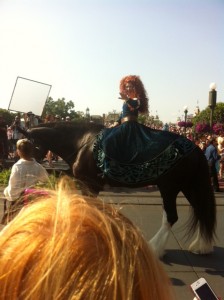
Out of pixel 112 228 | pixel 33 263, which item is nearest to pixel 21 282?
pixel 33 263

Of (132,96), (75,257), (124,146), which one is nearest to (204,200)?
(124,146)

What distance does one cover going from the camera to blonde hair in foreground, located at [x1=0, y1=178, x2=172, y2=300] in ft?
1.78

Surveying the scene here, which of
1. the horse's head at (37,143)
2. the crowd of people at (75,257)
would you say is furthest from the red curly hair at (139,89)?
the crowd of people at (75,257)

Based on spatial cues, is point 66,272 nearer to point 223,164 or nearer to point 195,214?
point 195,214

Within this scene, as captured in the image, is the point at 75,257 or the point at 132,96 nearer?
the point at 75,257

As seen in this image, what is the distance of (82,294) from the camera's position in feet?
1.76

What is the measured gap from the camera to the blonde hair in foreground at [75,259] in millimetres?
544

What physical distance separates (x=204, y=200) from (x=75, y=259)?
368 cm

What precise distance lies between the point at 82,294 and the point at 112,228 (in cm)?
13

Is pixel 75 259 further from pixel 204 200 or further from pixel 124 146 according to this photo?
pixel 204 200

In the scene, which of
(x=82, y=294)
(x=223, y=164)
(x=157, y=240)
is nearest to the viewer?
(x=82, y=294)

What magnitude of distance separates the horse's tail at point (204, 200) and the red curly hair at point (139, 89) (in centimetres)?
94

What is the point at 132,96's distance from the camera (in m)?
4.66

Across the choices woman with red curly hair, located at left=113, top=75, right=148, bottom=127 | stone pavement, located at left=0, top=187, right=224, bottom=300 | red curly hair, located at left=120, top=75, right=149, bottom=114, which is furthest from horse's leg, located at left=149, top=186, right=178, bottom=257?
red curly hair, located at left=120, top=75, right=149, bottom=114
